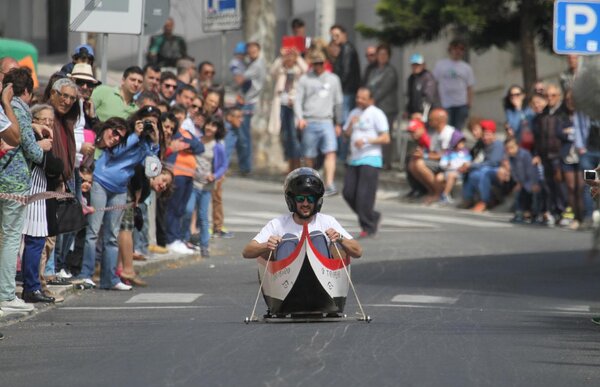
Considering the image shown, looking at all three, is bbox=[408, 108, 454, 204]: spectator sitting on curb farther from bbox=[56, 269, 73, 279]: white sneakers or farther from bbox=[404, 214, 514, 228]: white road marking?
bbox=[56, 269, 73, 279]: white sneakers

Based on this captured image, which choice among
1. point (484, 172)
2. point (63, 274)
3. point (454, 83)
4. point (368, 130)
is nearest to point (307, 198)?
point (63, 274)

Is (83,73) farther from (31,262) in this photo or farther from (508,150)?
(508,150)

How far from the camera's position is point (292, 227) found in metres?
14.8

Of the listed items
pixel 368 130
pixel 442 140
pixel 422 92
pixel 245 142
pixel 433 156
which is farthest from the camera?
pixel 245 142

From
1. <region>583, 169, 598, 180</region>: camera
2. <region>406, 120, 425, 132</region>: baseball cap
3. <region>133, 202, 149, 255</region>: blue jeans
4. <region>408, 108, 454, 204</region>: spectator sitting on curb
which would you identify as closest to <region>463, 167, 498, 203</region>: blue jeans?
<region>408, 108, 454, 204</region>: spectator sitting on curb

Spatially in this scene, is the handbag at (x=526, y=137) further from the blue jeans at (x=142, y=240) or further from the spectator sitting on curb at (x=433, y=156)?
the blue jeans at (x=142, y=240)

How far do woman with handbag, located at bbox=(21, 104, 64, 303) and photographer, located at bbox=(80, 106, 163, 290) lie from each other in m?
1.49

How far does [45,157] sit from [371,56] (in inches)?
636

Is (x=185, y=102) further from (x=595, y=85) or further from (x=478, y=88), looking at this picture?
(x=478, y=88)

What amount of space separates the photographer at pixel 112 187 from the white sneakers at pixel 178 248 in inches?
137

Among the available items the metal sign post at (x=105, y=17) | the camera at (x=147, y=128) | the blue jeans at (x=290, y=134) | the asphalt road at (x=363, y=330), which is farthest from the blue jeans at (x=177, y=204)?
the blue jeans at (x=290, y=134)

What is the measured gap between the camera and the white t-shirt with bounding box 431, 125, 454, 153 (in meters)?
29.2

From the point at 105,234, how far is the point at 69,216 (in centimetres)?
120

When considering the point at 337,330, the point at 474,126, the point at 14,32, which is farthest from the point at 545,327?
the point at 14,32
